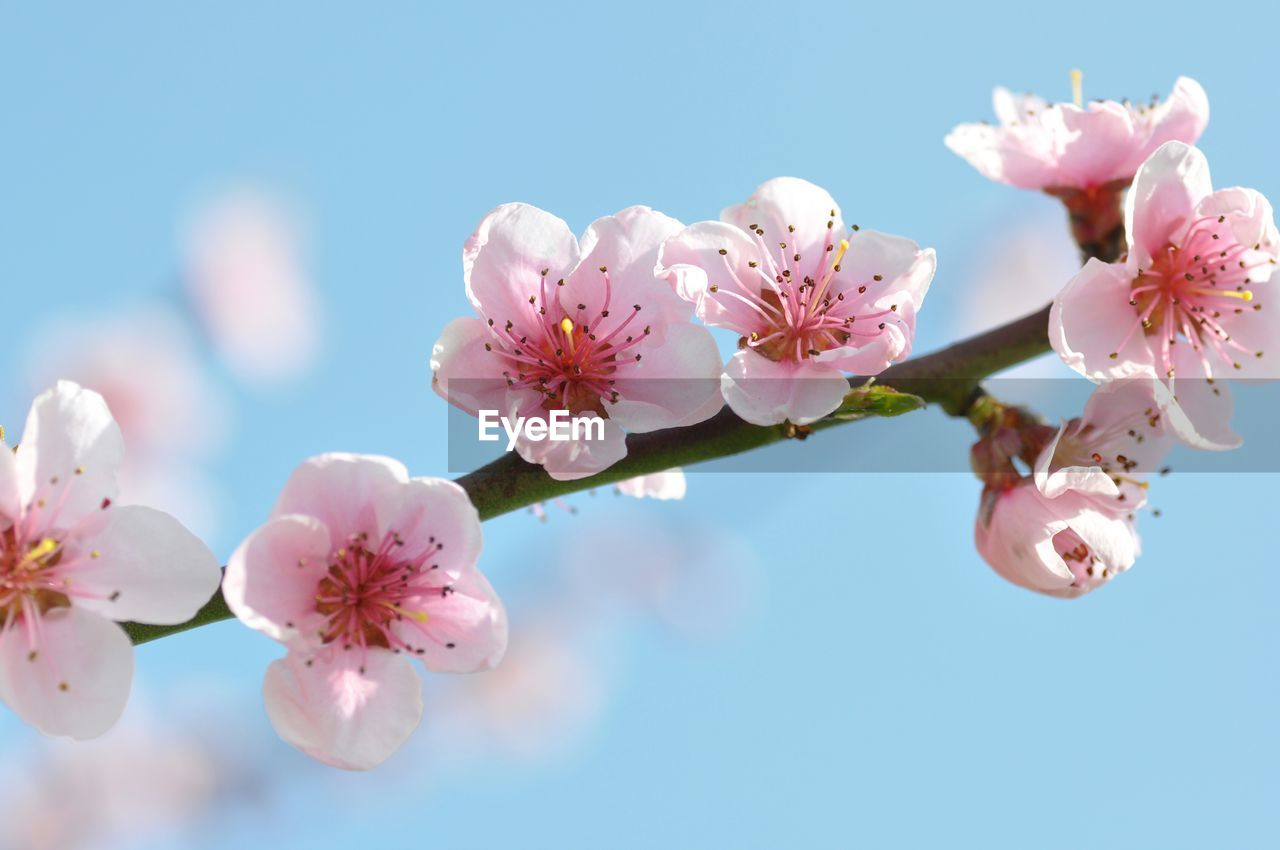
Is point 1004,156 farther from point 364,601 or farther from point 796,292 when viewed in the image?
point 364,601

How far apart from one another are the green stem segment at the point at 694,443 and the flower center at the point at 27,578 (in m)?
0.12

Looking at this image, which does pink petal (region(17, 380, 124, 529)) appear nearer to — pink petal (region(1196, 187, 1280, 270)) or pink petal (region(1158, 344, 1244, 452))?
pink petal (region(1158, 344, 1244, 452))

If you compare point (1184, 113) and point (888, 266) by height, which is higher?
point (1184, 113)

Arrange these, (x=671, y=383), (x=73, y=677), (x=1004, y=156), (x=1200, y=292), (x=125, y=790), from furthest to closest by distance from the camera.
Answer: (x=125, y=790)
(x=1004, y=156)
(x=1200, y=292)
(x=671, y=383)
(x=73, y=677)

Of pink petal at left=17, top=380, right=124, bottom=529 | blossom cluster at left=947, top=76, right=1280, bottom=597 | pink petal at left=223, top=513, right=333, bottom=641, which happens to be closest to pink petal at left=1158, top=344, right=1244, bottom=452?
blossom cluster at left=947, top=76, right=1280, bottom=597

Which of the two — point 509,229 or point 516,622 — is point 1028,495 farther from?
point 516,622

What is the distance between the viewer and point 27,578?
1714 millimetres

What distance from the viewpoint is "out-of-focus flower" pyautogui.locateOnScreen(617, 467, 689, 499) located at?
91.3 inches

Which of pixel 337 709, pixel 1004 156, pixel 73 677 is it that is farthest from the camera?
pixel 1004 156

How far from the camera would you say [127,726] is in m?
6.98

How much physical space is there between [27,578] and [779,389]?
1.12 metres

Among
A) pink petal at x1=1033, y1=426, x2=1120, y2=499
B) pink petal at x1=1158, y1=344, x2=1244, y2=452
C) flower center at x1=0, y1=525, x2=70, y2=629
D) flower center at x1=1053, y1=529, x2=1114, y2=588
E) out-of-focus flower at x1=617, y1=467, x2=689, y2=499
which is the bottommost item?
out-of-focus flower at x1=617, y1=467, x2=689, y2=499

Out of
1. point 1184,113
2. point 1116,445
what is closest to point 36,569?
point 1116,445

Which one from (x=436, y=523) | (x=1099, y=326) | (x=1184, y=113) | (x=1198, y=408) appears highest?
(x=1184, y=113)
